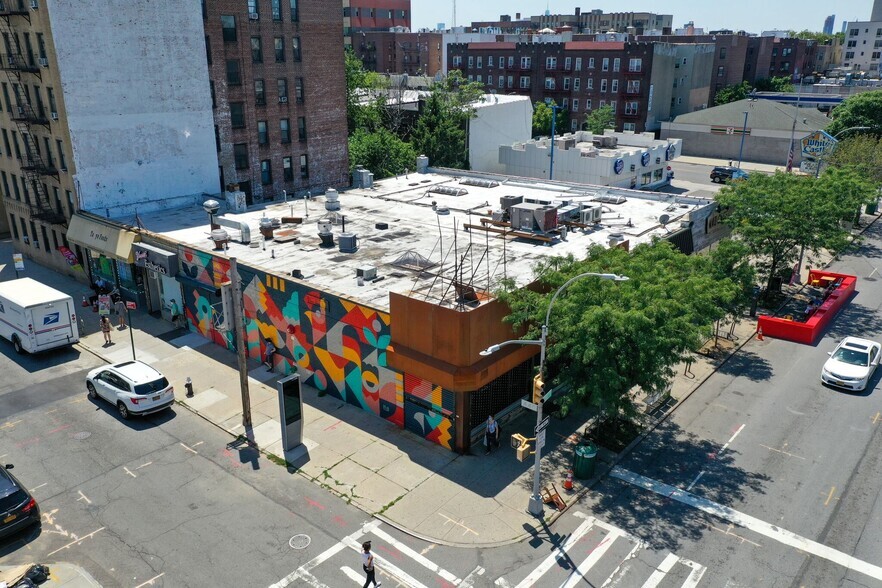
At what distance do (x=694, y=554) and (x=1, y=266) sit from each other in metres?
46.9

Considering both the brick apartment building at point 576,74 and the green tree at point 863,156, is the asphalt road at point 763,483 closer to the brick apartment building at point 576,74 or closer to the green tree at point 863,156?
the green tree at point 863,156

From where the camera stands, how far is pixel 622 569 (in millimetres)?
18953

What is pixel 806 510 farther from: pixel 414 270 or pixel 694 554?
pixel 414 270

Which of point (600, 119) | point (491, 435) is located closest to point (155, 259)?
point (491, 435)

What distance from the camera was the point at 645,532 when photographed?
67.1ft

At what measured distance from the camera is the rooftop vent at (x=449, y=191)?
42.7 m

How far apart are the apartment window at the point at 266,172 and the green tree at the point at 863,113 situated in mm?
67390

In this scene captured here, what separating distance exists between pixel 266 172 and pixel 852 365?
35773 mm

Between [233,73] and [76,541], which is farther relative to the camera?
[233,73]

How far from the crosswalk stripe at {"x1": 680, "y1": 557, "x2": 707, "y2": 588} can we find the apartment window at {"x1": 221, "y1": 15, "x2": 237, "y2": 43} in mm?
38003

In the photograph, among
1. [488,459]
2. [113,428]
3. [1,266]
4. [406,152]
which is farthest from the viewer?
[406,152]

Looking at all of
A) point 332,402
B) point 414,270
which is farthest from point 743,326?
point 332,402

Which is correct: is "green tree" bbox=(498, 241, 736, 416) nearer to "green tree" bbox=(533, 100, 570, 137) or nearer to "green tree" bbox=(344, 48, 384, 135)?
"green tree" bbox=(344, 48, 384, 135)

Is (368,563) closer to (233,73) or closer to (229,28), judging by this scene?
(233,73)
